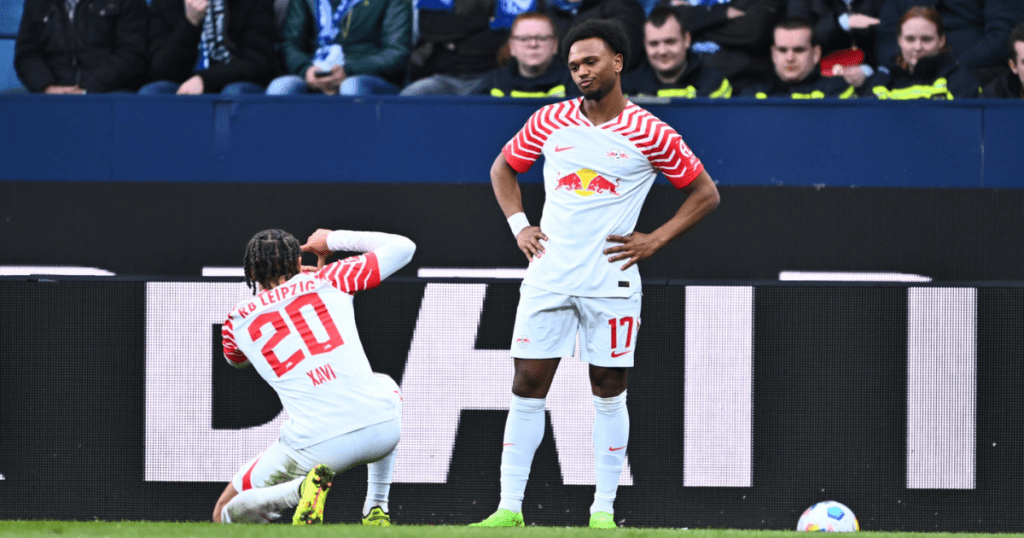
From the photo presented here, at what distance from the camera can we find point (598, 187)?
154 inches

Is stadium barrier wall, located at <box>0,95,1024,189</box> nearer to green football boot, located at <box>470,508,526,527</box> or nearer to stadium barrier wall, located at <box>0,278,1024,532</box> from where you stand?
stadium barrier wall, located at <box>0,278,1024,532</box>

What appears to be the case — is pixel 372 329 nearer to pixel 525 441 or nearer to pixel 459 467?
pixel 459 467

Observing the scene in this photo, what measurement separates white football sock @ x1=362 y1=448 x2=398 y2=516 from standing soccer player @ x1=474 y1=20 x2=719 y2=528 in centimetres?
39

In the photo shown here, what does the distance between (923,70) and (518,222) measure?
10.2 ft

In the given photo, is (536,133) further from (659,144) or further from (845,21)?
(845,21)

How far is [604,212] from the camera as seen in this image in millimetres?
3904

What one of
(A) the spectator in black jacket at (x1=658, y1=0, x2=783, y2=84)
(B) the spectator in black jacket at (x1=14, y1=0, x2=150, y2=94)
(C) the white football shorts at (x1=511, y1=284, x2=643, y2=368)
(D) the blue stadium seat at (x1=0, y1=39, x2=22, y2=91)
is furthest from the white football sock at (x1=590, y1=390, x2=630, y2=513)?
(D) the blue stadium seat at (x1=0, y1=39, x2=22, y2=91)

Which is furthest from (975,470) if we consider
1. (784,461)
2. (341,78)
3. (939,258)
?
(341,78)

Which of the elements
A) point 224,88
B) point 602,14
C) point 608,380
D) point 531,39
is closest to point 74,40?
point 224,88

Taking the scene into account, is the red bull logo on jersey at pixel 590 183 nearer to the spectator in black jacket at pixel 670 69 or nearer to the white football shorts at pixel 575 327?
the white football shorts at pixel 575 327

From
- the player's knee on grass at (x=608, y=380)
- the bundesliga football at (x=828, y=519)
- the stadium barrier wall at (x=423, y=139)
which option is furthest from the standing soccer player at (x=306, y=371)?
the stadium barrier wall at (x=423, y=139)

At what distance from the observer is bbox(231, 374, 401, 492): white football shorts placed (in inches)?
145

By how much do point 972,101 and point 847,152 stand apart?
650 millimetres

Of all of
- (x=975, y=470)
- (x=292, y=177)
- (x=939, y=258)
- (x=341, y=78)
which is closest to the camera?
(x=975, y=470)
